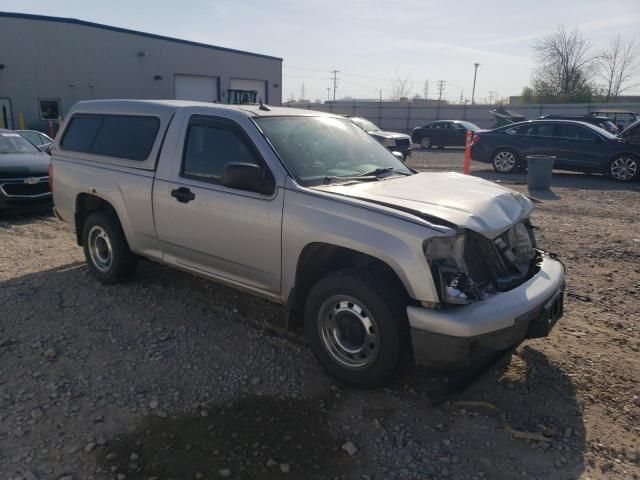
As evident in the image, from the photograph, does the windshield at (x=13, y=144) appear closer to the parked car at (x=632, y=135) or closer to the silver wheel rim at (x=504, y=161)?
the silver wheel rim at (x=504, y=161)

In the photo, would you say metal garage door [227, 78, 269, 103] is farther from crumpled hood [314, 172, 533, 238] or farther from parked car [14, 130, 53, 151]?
crumpled hood [314, 172, 533, 238]

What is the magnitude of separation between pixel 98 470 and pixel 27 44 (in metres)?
26.5

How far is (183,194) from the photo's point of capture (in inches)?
174

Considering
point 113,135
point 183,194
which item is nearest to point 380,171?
point 183,194

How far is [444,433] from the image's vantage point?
3186 millimetres

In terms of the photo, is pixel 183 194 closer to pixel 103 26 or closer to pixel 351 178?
pixel 351 178

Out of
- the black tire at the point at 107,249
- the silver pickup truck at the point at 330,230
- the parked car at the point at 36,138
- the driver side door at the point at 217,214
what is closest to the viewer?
the silver pickup truck at the point at 330,230

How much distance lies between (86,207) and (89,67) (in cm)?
2440

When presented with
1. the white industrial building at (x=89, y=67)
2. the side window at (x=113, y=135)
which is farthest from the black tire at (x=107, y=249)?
the white industrial building at (x=89, y=67)

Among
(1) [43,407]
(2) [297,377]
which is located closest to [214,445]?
(2) [297,377]

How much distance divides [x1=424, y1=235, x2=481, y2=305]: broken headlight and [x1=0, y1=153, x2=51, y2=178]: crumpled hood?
309 inches

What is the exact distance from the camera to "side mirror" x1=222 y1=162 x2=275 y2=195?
370 centimetres

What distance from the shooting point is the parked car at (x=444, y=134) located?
24.8 metres

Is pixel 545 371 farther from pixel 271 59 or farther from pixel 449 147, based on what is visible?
pixel 271 59
